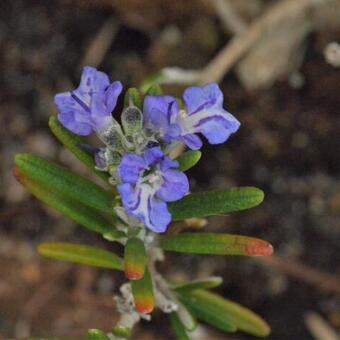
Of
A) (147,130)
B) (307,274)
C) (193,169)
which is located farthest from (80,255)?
(307,274)

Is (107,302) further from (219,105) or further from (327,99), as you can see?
(219,105)

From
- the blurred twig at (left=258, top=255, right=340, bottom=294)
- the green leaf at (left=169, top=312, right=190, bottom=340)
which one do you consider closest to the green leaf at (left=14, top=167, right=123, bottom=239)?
the green leaf at (left=169, top=312, right=190, bottom=340)

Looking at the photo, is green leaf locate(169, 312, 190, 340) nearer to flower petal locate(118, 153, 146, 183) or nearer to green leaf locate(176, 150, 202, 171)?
green leaf locate(176, 150, 202, 171)

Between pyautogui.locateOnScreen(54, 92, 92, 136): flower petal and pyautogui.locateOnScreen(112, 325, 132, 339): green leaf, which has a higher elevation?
pyautogui.locateOnScreen(54, 92, 92, 136): flower petal

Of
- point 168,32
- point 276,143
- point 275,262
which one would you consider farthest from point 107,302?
point 168,32

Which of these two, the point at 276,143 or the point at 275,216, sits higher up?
the point at 276,143

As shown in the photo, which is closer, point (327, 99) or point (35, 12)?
point (327, 99)

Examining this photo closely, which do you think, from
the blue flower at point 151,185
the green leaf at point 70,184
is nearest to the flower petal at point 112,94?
the blue flower at point 151,185

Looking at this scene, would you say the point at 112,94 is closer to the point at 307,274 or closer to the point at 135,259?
the point at 135,259

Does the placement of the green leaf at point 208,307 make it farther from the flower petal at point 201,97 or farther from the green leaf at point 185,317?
the flower petal at point 201,97
